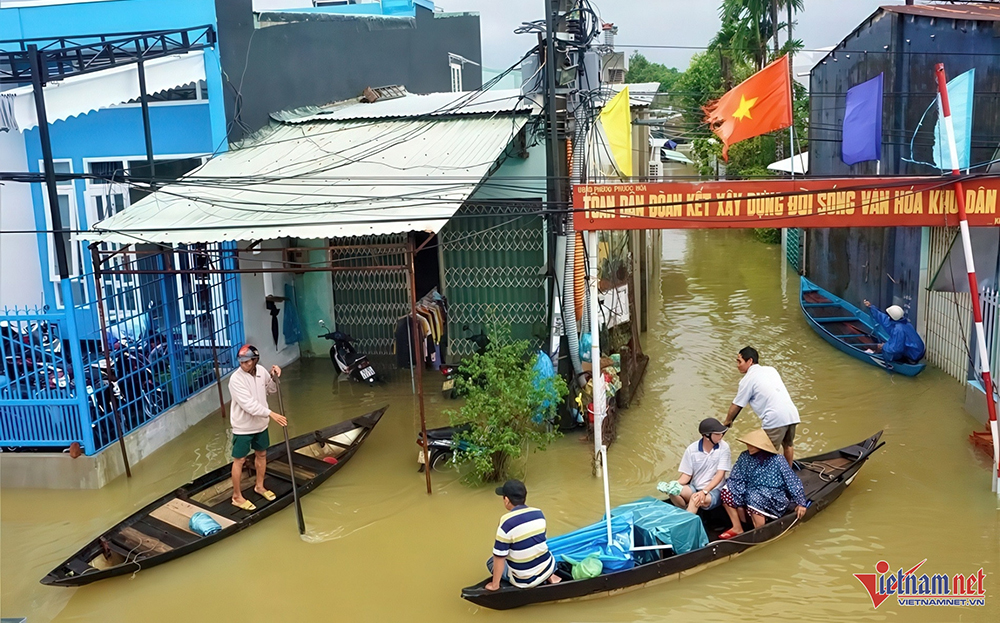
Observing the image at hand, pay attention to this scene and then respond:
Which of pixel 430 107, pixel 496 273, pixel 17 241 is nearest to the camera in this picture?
pixel 17 241

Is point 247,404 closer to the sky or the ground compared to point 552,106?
closer to the ground

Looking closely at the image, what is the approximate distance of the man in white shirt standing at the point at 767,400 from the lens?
755 cm

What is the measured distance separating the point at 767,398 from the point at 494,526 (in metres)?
2.89

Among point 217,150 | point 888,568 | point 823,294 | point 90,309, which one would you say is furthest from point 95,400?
point 823,294

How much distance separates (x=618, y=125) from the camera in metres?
8.77

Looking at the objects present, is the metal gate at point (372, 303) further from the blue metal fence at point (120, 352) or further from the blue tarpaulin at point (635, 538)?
the blue tarpaulin at point (635, 538)

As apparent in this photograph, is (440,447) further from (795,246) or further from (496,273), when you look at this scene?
(795,246)

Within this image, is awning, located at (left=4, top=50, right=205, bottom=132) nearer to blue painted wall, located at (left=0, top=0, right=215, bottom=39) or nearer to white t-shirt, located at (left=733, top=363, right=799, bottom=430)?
blue painted wall, located at (left=0, top=0, right=215, bottom=39)

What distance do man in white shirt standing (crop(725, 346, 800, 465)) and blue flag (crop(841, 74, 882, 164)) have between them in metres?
3.06

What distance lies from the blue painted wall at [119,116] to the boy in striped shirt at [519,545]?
7819mm

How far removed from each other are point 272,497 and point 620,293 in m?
5.02

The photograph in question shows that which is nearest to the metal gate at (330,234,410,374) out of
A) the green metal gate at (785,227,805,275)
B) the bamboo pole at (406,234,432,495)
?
the bamboo pole at (406,234,432,495)

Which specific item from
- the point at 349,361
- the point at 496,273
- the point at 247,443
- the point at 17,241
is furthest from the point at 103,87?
the point at 496,273

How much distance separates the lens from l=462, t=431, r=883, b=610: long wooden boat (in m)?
6.12
